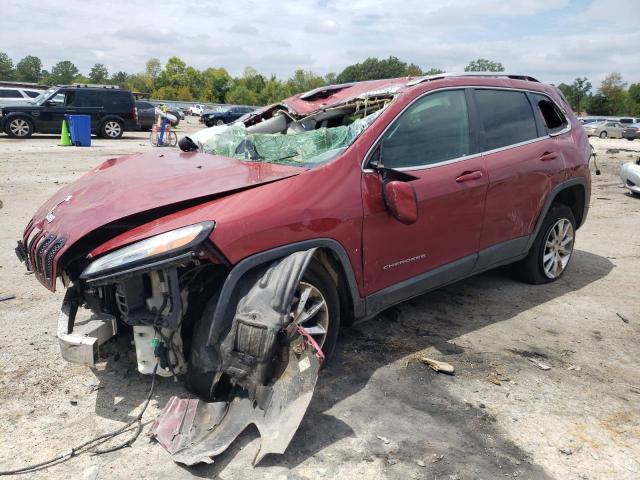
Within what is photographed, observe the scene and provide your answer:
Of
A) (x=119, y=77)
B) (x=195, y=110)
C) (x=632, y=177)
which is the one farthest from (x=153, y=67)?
(x=632, y=177)

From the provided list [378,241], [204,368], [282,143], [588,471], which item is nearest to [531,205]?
[378,241]

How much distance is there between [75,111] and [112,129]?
1.51 metres

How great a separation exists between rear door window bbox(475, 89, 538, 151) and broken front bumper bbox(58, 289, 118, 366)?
295 cm

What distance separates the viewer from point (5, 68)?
97312 mm

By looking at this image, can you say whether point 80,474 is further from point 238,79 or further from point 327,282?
point 238,79

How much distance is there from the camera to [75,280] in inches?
118

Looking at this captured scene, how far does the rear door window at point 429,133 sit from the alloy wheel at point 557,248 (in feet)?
5.19

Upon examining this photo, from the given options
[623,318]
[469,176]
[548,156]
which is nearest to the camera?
[469,176]

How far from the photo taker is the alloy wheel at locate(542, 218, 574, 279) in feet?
16.5

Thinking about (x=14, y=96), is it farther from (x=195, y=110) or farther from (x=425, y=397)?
(x=195, y=110)

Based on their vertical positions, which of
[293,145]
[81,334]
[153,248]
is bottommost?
[81,334]

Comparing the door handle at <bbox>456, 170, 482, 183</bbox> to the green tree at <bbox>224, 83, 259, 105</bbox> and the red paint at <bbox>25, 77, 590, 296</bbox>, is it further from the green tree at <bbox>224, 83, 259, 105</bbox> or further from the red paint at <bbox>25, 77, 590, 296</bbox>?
the green tree at <bbox>224, 83, 259, 105</bbox>

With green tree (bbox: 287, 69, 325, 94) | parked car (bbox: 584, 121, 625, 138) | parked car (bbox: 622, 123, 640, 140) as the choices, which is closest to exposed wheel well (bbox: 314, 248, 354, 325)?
parked car (bbox: 622, 123, 640, 140)

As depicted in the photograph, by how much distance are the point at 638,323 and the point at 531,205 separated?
4.16ft
